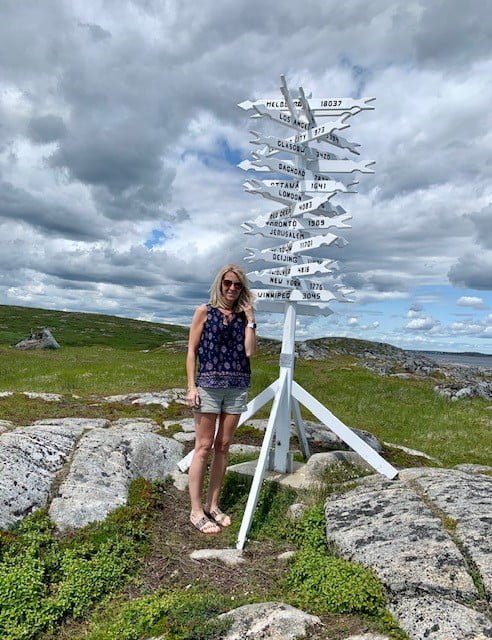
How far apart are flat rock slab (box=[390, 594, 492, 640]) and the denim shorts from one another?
159 inches

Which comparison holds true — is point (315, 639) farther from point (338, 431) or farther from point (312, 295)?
point (312, 295)

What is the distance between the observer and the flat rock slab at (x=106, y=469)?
9.02 meters

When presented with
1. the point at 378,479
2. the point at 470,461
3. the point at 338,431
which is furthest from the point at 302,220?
the point at 470,461

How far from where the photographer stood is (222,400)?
926 cm

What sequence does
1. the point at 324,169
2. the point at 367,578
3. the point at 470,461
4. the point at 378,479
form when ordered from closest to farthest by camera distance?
the point at 367,578 < the point at 378,479 < the point at 324,169 < the point at 470,461

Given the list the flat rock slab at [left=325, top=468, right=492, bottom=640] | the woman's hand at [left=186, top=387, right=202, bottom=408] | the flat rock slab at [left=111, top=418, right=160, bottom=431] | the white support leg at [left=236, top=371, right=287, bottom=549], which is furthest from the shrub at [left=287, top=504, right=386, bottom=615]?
the flat rock slab at [left=111, top=418, right=160, bottom=431]

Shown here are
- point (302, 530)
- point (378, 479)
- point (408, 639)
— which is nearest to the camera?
point (408, 639)

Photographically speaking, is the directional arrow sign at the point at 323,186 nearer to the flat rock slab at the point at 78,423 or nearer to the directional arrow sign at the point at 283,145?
the directional arrow sign at the point at 283,145

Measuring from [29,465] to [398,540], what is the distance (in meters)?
6.85

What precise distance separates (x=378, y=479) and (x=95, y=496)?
5.61 meters

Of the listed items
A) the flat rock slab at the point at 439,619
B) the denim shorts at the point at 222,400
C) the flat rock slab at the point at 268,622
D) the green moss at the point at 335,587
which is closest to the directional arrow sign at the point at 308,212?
the denim shorts at the point at 222,400

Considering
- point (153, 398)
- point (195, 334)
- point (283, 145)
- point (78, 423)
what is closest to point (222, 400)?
point (195, 334)

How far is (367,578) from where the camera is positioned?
689cm

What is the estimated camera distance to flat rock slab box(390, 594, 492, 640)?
18.9ft
